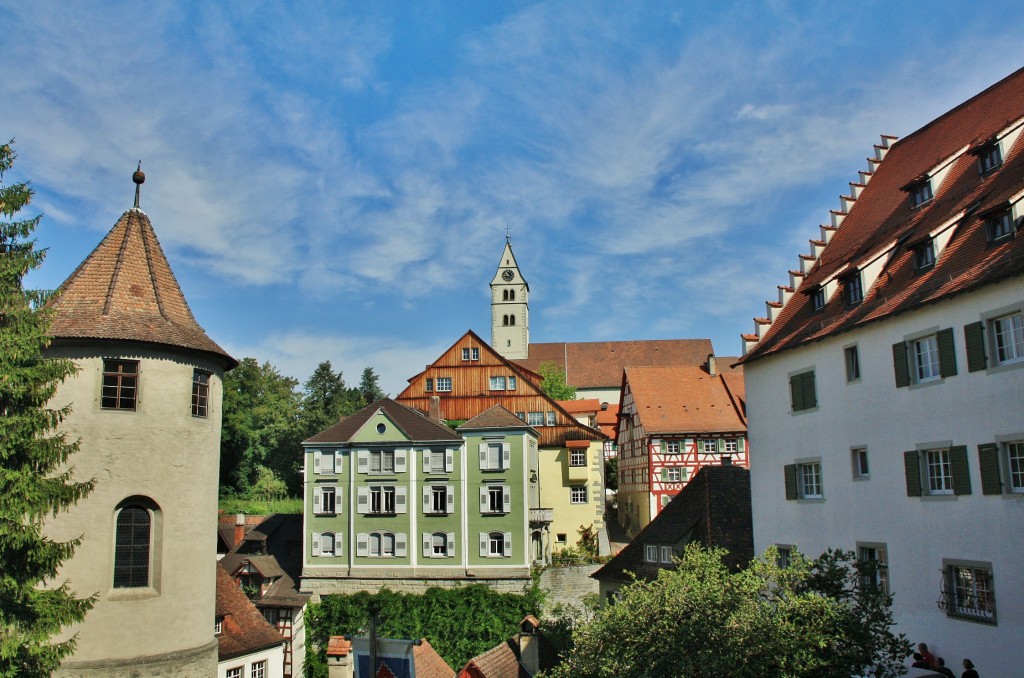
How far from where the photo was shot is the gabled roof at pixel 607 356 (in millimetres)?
90244

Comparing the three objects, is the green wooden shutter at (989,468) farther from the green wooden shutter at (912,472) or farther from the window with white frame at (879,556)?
the window with white frame at (879,556)

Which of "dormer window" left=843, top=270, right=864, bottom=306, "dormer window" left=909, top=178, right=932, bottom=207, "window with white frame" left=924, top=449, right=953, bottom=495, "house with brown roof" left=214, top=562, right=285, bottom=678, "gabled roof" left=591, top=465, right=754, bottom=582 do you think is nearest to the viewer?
"window with white frame" left=924, top=449, right=953, bottom=495

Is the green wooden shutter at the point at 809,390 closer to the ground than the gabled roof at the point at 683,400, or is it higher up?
closer to the ground

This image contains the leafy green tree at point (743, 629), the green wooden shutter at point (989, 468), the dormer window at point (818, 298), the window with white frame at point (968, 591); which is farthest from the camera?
the dormer window at point (818, 298)

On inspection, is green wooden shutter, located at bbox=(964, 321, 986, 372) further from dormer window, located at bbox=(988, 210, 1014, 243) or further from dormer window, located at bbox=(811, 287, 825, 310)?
dormer window, located at bbox=(811, 287, 825, 310)

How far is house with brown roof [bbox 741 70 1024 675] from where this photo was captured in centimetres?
1582

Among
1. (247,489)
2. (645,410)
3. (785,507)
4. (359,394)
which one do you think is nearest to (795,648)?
(785,507)

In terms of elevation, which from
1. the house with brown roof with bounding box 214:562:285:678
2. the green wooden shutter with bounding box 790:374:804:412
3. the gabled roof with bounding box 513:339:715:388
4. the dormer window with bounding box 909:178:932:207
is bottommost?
the house with brown roof with bounding box 214:562:285:678

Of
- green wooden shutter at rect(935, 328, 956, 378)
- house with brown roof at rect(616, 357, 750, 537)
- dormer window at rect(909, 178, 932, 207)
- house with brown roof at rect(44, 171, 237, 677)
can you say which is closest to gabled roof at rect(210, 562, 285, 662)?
house with brown roof at rect(44, 171, 237, 677)

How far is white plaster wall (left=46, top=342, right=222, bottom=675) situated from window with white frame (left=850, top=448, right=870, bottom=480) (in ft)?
49.2

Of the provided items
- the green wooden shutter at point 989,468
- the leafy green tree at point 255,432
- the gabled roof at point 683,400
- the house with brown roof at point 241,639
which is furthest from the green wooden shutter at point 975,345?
the leafy green tree at point 255,432

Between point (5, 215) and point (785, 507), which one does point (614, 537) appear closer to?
point (785, 507)

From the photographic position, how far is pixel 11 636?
1376cm

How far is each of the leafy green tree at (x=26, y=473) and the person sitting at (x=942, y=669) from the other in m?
15.2
